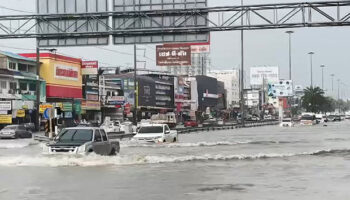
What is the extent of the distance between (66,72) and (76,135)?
180 feet

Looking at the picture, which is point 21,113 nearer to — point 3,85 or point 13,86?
point 13,86

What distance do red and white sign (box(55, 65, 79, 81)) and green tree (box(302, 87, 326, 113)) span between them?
339 ft

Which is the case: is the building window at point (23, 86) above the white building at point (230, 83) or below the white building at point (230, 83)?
below

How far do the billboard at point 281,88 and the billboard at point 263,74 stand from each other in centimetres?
Answer: 1647

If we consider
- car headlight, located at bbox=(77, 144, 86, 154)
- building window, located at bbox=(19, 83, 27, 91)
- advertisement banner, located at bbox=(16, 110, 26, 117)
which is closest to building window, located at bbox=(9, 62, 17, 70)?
building window, located at bbox=(19, 83, 27, 91)

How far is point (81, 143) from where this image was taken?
21125 millimetres

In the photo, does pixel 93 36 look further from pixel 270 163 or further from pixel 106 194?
pixel 106 194

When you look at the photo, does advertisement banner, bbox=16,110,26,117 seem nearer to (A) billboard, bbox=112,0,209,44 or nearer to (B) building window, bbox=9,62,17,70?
(B) building window, bbox=9,62,17,70

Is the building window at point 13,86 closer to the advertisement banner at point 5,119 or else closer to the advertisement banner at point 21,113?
the advertisement banner at point 21,113

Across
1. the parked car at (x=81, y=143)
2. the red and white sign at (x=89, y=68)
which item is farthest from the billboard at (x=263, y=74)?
the parked car at (x=81, y=143)

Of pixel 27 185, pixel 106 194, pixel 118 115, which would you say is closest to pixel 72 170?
pixel 27 185

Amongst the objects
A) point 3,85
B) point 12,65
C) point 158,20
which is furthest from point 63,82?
point 158,20

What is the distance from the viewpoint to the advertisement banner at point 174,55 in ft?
198

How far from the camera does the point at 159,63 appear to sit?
201 ft
